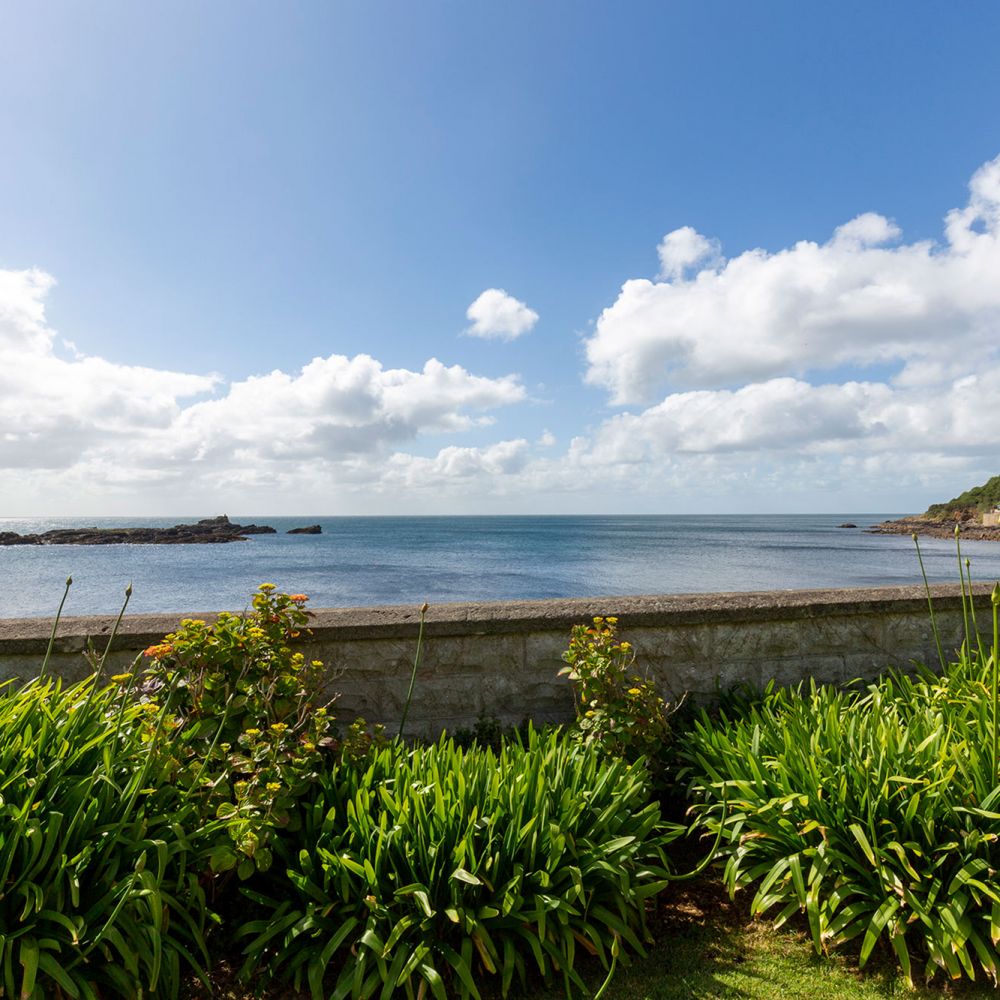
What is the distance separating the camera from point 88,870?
215 cm

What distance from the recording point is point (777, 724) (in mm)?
3207

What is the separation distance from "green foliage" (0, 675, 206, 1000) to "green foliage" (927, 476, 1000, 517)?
100 m

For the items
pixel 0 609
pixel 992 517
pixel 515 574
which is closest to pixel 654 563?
pixel 515 574

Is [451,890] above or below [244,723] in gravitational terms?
below

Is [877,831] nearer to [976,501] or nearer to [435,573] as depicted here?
[435,573]

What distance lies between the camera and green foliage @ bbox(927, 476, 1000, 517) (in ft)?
271

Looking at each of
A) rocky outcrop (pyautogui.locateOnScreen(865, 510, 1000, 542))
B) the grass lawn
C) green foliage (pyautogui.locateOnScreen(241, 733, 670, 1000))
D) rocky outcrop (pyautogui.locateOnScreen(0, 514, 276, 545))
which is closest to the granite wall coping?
green foliage (pyautogui.locateOnScreen(241, 733, 670, 1000))

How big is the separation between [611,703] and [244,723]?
182 centimetres

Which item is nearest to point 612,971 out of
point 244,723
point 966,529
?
point 244,723

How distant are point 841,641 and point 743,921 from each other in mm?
2250

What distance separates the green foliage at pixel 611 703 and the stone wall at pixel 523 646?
0.32m

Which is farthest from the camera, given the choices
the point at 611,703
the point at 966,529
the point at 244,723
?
the point at 966,529

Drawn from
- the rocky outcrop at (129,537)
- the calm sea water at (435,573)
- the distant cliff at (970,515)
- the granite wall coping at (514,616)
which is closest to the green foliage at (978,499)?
the distant cliff at (970,515)

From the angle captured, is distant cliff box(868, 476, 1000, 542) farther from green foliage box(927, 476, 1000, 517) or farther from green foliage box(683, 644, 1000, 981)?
green foliage box(683, 644, 1000, 981)
